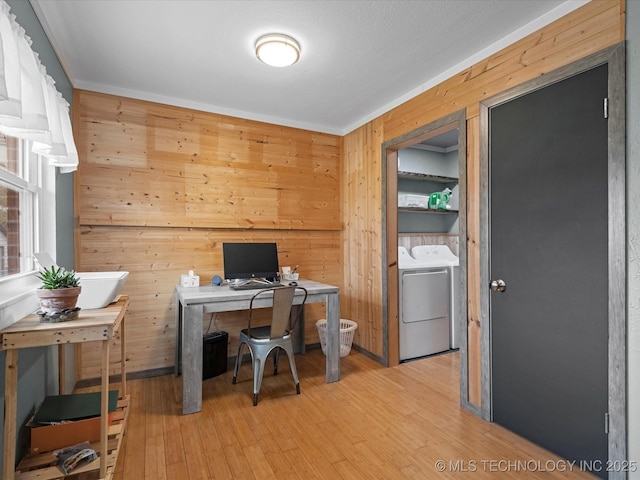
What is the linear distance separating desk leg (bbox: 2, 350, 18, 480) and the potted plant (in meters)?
0.22

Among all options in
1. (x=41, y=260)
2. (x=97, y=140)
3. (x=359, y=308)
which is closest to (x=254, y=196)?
(x=97, y=140)

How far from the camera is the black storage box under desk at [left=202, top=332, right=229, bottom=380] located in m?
2.95

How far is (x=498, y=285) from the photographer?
7.19 ft

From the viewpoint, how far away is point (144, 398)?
103 inches

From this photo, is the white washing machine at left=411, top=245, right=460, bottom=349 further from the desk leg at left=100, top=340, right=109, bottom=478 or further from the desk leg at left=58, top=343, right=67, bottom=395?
the desk leg at left=58, top=343, right=67, bottom=395

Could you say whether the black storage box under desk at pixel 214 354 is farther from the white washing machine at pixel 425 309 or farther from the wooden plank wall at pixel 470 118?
the white washing machine at pixel 425 309

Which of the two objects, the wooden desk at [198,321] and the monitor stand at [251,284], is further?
the monitor stand at [251,284]

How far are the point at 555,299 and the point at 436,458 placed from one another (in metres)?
1.14

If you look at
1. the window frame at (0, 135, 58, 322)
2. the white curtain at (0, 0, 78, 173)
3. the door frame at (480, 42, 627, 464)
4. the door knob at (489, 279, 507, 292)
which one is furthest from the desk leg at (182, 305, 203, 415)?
the door frame at (480, 42, 627, 464)

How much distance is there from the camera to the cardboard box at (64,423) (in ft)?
5.27

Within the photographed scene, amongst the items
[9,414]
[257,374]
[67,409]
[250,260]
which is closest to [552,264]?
[257,374]

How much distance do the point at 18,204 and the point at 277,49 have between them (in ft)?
5.95

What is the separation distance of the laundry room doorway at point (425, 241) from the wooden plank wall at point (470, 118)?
0.06m

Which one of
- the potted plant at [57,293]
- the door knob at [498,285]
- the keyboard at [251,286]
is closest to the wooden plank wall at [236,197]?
the door knob at [498,285]
